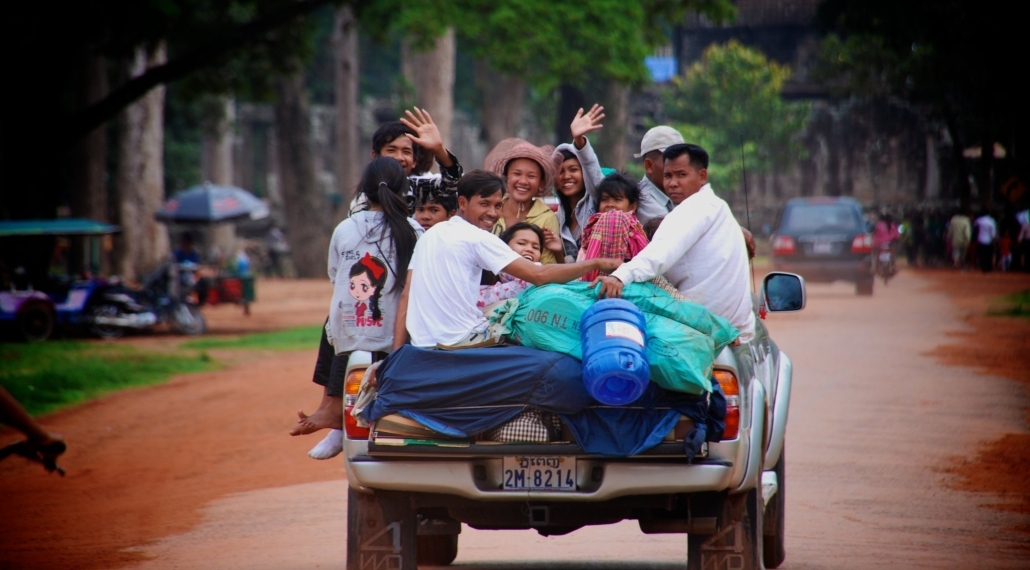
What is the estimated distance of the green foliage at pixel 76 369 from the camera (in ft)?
47.9

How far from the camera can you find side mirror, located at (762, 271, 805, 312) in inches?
256

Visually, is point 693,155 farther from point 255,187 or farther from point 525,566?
point 255,187

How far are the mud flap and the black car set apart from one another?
2160 cm

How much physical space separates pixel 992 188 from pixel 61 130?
33.3 metres

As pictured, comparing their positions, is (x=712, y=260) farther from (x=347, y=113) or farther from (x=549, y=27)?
(x=347, y=113)

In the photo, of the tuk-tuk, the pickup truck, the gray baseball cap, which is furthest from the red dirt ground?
the tuk-tuk

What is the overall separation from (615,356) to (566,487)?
64 cm

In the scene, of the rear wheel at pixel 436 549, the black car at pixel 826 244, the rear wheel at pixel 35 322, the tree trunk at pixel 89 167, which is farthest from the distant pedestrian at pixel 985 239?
the rear wheel at pixel 436 549

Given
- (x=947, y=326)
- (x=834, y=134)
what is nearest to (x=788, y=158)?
(x=834, y=134)

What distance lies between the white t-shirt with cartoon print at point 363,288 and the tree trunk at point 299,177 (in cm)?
2954

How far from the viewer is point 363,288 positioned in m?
6.12

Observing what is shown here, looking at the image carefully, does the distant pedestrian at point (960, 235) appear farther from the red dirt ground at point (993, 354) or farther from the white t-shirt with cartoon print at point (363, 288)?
the white t-shirt with cartoon print at point (363, 288)

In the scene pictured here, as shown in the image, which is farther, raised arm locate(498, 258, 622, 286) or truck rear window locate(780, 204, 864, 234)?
truck rear window locate(780, 204, 864, 234)

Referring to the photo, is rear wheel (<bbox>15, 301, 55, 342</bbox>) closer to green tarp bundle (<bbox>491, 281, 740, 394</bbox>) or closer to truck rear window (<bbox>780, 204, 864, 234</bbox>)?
truck rear window (<bbox>780, 204, 864, 234</bbox>)
